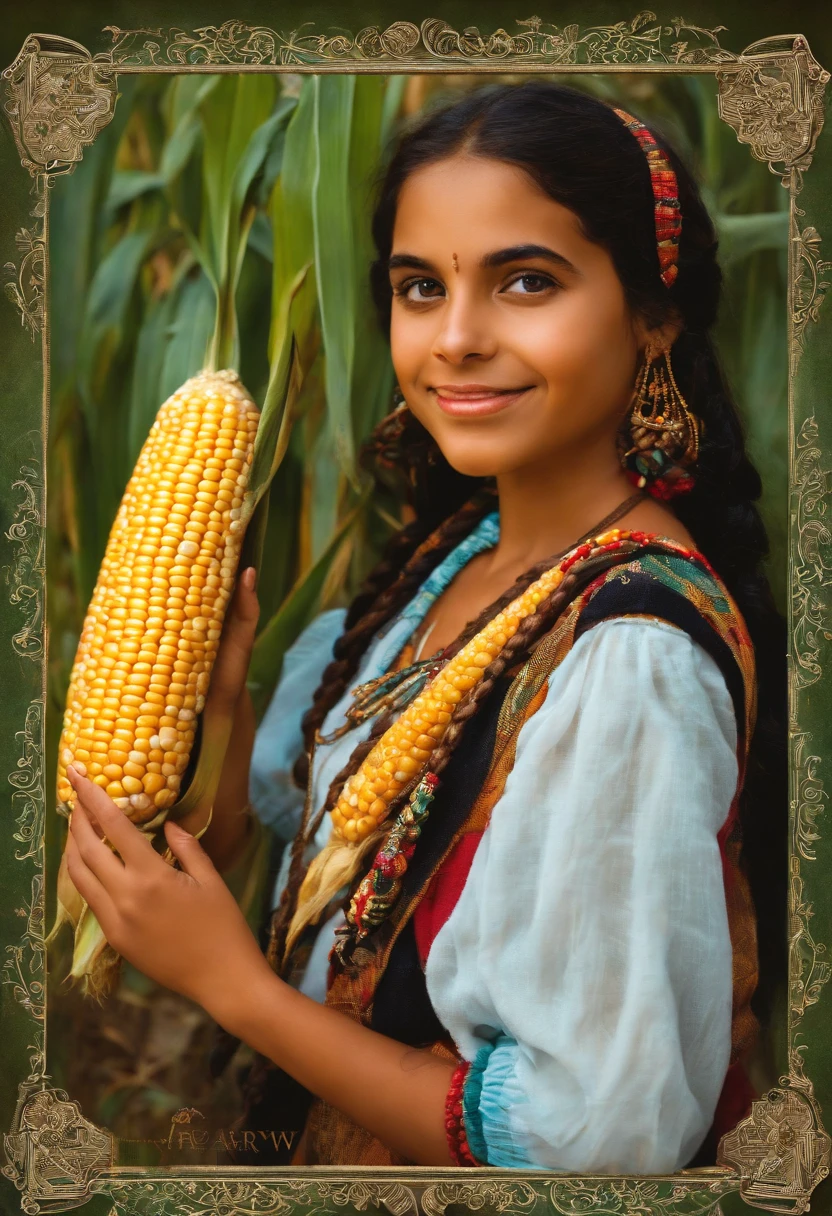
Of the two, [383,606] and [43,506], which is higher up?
[43,506]

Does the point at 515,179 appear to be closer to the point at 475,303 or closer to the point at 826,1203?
the point at 475,303

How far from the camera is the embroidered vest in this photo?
1333 mm

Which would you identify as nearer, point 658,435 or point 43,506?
point 658,435

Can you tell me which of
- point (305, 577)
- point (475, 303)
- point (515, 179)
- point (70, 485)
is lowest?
point (305, 577)

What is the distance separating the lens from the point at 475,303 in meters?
1.41

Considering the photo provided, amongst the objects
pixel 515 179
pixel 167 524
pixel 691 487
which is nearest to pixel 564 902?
pixel 691 487

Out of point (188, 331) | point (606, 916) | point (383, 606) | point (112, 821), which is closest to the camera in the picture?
point (606, 916)

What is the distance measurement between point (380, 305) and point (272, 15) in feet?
1.36

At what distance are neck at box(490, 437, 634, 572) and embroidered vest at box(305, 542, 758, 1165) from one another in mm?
139

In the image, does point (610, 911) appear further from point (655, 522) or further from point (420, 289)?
point (420, 289)

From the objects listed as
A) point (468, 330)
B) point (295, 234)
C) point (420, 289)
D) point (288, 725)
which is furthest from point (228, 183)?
point (288, 725)

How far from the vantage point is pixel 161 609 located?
58.5 inches

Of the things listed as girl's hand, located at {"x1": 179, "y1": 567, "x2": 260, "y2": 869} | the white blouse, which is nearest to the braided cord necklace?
the white blouse

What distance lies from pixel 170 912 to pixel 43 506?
590mm
